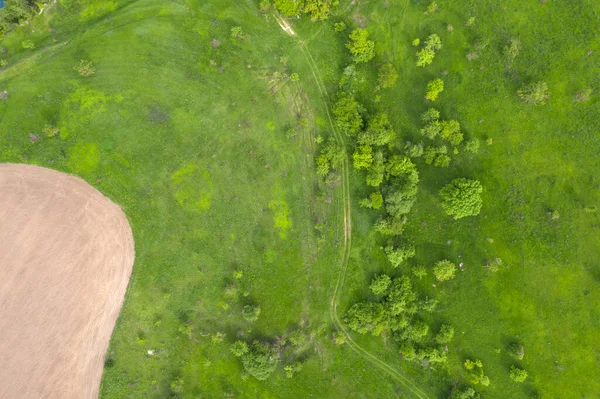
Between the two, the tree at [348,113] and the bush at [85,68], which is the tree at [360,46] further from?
Answer: the bush at [85,68]

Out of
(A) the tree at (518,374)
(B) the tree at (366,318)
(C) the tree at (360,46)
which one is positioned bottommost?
(B) the tree at (366,318)

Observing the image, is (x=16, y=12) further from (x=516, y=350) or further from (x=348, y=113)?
(x=516, y=350)

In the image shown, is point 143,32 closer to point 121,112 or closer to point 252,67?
point 121,112

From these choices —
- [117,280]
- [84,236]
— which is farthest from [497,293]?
[84,236]

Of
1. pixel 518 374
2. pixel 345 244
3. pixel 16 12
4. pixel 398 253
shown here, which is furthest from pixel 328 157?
pixel 16 12

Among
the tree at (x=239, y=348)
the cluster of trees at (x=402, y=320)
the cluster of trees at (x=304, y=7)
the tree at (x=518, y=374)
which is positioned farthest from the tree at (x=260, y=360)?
the cluster of trees at (x=304, y=7)

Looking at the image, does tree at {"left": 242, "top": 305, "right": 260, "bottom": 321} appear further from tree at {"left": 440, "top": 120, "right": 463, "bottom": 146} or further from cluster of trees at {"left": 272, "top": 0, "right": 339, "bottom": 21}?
cluster of trees at {"left": 272, "top": 0, "right": 339, "bottom": 21}
